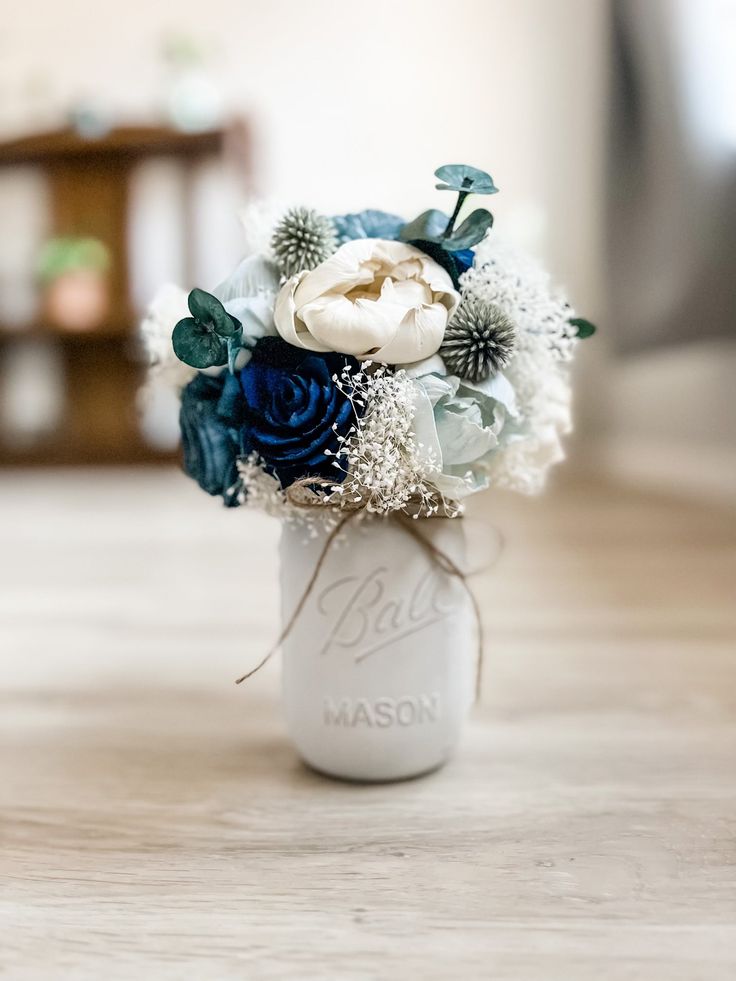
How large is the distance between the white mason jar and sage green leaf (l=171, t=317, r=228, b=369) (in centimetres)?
16

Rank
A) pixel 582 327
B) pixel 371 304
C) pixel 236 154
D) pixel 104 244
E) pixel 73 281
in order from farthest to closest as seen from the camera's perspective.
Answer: pixel 104 244
pixel 73 281
pixel 236 154
pixel 582 327
pixel 371 304

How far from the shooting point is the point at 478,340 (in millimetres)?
627

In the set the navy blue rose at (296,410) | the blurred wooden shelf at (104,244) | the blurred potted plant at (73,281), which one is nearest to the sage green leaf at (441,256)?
the navy blue rose at (296,410)

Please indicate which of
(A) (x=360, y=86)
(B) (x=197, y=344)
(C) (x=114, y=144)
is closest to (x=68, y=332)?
(C) (x=114, y=144)

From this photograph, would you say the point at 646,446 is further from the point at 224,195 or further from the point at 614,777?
the point at 614,777

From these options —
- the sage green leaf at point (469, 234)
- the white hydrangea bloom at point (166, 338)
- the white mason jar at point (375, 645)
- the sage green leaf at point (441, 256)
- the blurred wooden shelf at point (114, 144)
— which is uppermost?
the blurred wooden shelf at point (114, 144)

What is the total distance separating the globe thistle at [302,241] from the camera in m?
0.66

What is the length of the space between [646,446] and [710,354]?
1.86ft

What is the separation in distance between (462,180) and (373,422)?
19 cm

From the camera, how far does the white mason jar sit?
0.69 meters

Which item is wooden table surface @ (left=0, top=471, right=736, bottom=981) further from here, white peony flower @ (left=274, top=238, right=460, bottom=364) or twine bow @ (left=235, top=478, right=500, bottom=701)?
white peony flower @ (left=274, top=238, right=460, bottom=364)

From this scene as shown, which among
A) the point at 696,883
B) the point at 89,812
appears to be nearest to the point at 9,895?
the point at 89,812

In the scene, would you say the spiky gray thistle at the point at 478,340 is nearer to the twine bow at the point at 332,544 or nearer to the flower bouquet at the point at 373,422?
the flower bouquet at the point at 373,422

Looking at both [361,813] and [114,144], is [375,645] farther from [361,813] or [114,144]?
[114,144]
